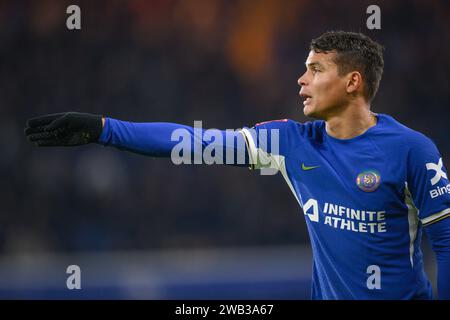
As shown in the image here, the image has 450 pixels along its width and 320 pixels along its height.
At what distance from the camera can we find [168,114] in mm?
8359

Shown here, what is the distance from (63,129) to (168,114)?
5361mm

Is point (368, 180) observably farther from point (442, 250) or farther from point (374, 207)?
point (442, 250)

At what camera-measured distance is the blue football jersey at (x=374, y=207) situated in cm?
318

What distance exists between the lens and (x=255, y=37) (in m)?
8.84

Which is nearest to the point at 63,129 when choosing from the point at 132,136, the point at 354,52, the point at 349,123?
the point at 132,136

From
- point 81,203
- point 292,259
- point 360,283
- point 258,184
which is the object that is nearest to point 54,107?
point 81,203

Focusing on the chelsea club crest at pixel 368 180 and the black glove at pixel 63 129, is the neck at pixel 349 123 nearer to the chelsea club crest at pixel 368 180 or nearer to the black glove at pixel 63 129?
the chelsea club crest at pixel 368 180

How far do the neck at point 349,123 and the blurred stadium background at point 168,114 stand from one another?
3.58 metres

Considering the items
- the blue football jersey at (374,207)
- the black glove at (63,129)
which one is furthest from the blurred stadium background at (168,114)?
the black glove at (63,129)

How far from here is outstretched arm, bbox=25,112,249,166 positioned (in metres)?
3.00

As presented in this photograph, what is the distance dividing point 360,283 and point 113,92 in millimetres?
5717

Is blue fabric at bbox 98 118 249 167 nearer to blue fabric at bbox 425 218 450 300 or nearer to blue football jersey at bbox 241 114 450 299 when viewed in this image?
blue football jersey at bbox 241 114 450 299
